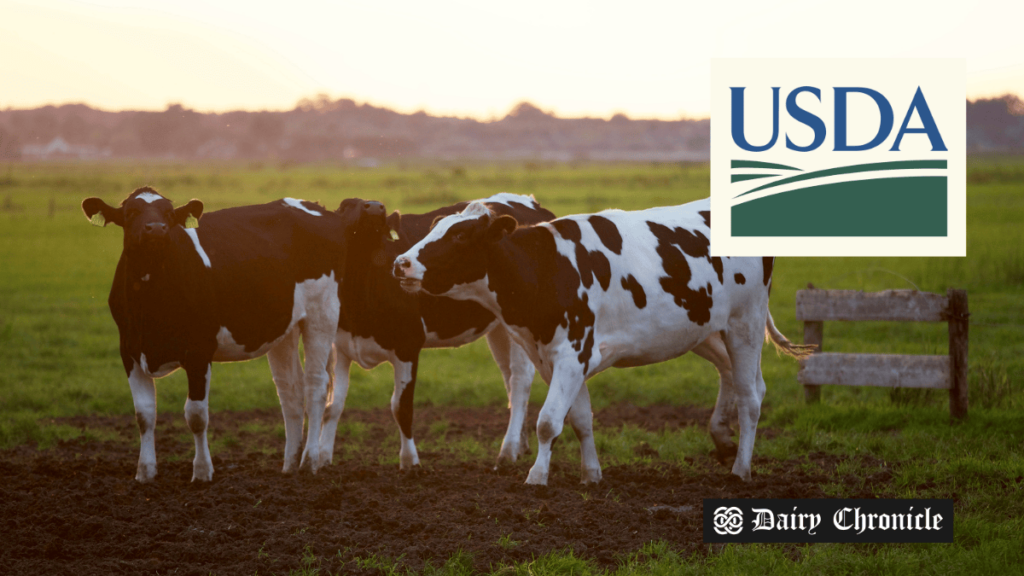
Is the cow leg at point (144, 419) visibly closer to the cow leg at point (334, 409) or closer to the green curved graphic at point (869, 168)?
the cow leg at point (334, 409)

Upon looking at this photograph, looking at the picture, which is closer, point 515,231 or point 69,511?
point 69,511

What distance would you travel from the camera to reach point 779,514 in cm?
628

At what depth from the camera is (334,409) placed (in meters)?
8.34

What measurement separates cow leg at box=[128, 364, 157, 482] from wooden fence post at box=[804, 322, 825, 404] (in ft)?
23.2

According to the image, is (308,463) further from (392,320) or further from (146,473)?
(392,320)

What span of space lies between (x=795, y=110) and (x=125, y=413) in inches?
340

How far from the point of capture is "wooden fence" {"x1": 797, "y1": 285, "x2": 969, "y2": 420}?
9258 millimetres

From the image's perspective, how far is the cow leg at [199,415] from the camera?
23.8ft

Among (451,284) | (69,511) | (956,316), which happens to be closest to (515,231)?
(451,284)

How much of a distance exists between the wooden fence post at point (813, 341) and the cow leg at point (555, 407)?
4482 mm

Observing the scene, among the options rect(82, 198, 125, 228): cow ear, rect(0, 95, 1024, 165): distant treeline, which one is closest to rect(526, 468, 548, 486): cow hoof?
rect(82, 198, 125, 228): cow ear

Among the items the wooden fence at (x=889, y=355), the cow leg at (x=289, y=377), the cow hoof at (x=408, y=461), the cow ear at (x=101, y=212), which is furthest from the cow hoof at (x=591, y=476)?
the cow ear at (x=101, y=212)

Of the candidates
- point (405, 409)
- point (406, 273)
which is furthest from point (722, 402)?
point (406, 273)

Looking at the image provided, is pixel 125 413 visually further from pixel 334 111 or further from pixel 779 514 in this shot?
pixel 334 111
